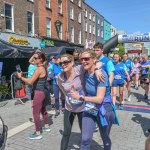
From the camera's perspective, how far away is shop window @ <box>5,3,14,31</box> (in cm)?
1670

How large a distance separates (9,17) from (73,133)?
1368cm

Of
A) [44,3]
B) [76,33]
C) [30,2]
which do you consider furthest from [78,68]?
[76,33]

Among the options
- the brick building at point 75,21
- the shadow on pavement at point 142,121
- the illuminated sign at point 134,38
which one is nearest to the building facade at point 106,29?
the brick building at point 75,21

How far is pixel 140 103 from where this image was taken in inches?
340

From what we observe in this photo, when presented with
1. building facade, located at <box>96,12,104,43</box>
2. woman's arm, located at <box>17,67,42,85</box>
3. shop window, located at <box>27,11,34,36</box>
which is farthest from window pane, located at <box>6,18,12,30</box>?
building facade, located at <box>96,12,104,43</box>

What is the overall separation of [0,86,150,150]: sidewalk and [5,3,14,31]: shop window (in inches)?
431

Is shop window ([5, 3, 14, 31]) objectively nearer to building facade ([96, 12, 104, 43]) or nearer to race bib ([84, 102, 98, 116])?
race bib ([84, 102, 98, 116])

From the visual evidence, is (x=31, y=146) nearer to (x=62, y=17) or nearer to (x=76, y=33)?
(x=62, y=17)

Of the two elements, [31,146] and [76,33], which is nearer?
[31,146]

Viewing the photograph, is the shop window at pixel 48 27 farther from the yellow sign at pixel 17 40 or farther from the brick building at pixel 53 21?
the yellow sign at pixel 17 40

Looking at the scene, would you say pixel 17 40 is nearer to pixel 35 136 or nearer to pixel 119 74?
pixel 119 74

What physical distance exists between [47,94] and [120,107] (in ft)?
11.3

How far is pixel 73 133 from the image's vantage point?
516cm

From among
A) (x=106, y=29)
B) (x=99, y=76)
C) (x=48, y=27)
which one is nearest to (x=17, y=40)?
(x=48, y=27)
